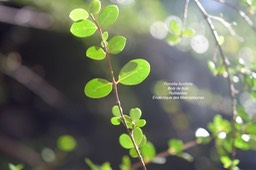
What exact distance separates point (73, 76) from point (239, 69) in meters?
0.88

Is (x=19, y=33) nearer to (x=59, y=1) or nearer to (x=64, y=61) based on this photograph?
(x=64, y=61)

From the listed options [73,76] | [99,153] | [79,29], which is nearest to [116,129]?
[99,153]

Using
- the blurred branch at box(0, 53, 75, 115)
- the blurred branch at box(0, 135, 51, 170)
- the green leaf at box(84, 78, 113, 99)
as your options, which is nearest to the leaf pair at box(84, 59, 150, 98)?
the green leaf at box(84, 78, 113, 99)

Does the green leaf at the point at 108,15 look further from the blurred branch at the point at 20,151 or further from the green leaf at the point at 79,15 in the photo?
the blurred branch at the point at 20,151

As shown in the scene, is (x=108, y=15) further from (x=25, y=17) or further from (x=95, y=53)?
(x=25, y=17)

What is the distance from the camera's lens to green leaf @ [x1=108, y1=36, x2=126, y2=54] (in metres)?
0.33

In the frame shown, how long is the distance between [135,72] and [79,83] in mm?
969

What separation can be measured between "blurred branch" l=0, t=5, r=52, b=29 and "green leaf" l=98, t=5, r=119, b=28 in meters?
0.88

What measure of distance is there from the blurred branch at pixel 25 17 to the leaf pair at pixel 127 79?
884 millimetres

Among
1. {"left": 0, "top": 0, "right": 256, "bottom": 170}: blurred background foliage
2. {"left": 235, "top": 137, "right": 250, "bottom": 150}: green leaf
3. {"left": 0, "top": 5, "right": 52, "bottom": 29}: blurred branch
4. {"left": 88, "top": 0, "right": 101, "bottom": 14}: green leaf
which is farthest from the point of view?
{"left": 0, "top": 5, "right": 52, "bottom": 29}: blurred branch

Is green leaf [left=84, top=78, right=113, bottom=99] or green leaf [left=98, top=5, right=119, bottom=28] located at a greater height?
green leaf [left=98, top=5, right=119, bottom=28]

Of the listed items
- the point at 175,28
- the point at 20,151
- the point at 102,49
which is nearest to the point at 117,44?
the point at 102,49

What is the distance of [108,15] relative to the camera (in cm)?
33

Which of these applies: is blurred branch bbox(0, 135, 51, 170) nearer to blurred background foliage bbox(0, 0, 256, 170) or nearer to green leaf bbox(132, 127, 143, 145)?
blurred background foliage bbox(0, 0, 256, 170)
